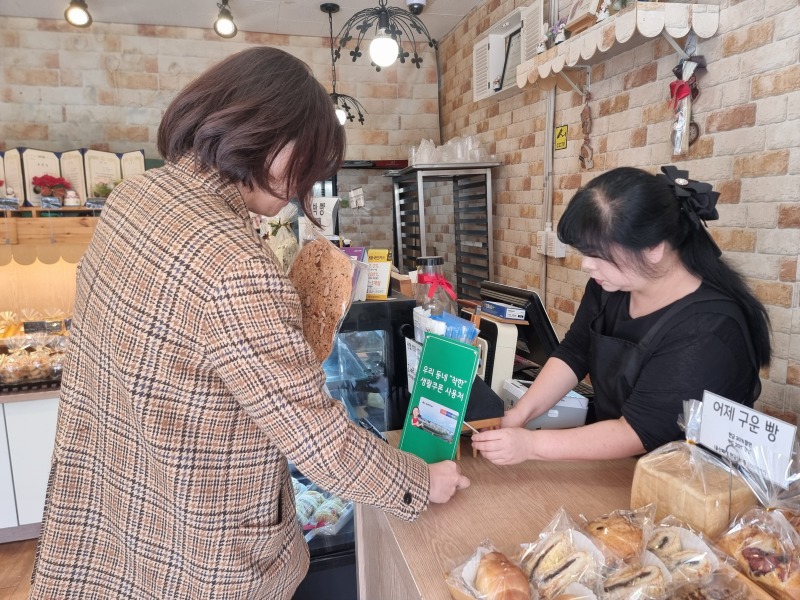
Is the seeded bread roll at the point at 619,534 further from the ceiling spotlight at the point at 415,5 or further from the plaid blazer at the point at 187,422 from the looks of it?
the ceiling spotlight at the point at 415,5

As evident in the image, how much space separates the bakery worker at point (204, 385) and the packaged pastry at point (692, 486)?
15.1 inches

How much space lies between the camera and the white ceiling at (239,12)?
4.22 meters

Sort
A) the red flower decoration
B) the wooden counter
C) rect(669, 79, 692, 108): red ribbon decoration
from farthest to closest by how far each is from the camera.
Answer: the red flower decoration < rect(669, 79, 692, 108): red ribbon decoration < the wooden counter

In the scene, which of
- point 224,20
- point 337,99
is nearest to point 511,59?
point 337,99

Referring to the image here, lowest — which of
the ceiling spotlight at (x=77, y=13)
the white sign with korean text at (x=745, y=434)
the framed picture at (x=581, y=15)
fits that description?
the white sign with korean text at (x=745, y=434)

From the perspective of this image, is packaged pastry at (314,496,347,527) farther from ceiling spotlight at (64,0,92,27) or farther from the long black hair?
ceiling spotlight at (64,0,92,27)

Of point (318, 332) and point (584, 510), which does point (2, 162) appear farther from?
point (584, 510)

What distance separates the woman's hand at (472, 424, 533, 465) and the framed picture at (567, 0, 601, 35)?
2067 mm

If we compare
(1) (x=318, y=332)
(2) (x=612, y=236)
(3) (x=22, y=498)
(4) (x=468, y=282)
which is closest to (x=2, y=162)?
(3) (x=22, y=498)

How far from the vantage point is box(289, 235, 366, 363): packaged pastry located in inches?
46.9

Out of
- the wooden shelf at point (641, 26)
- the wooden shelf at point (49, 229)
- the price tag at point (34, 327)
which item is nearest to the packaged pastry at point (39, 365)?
the price tag at point (34, 327)

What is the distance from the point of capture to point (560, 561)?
0.87m

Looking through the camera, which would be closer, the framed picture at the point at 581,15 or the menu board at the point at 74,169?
the framed picture at the point at 581,15

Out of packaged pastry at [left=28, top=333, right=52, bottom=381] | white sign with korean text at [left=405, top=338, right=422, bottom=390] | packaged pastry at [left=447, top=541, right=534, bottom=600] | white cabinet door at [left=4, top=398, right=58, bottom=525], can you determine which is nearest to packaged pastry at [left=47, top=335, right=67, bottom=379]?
packaged pastry at [left=28, top=333, right=52, bottom=381]
